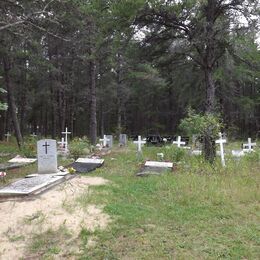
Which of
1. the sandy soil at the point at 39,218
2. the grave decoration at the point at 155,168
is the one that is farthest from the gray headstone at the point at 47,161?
the sandy soil at the point at 39,218

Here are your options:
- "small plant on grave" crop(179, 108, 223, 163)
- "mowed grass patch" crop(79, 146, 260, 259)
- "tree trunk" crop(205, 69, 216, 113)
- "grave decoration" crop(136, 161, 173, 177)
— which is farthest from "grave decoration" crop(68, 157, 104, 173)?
"tree trunk" crop(205, 69, 216, 113)

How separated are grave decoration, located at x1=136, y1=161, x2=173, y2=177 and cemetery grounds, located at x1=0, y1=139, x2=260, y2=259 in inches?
25.5

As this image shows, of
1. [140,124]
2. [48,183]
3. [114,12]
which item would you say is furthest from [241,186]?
[140,124]

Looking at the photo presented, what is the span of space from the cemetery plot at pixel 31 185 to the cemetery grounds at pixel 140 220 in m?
0.24

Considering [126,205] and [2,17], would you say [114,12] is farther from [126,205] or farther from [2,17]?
[126,205]

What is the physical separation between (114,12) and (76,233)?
8.30 m

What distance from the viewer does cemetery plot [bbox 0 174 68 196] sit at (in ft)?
25.7

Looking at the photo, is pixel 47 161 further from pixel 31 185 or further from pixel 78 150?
pixel 78 150

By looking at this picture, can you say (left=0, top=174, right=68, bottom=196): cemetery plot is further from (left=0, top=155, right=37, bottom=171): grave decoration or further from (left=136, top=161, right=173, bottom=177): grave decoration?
(left=0, top=155, right=37, bottom=171): grave decoration

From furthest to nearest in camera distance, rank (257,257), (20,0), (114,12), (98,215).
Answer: (20,0)
(114,12)
(98,215)
(257,257)

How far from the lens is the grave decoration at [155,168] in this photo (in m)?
10.5

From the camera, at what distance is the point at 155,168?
11.1 m

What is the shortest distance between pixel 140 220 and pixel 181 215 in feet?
2.48

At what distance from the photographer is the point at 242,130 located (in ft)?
140
